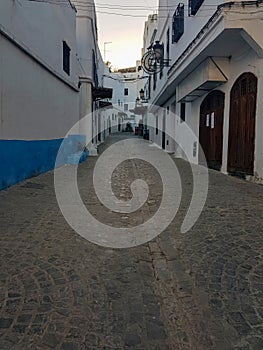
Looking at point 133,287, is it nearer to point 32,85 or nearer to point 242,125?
point 242,125

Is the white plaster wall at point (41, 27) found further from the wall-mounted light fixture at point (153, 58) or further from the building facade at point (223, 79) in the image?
the wall-mounted light fixture at point (153, 58)

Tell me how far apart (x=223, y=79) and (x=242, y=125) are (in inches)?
65.1

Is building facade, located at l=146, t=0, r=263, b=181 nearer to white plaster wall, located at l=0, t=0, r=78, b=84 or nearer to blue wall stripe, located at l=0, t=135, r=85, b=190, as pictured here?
white plaster wall, located at l=0, t=0, r=78, b=84

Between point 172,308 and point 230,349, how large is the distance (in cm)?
63

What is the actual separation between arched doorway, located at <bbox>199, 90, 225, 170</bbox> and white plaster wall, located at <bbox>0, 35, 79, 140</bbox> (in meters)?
5.18

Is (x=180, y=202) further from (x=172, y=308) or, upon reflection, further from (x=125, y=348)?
(x=125, y=348)

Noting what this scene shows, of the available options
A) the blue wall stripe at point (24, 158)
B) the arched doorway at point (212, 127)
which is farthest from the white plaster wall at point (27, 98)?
the arched doorway at point (212, 127)

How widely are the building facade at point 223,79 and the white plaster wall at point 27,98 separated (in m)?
4.33

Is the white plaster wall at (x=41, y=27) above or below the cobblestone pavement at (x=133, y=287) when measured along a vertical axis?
above

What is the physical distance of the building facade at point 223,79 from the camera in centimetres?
741

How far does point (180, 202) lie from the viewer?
660 centimetres

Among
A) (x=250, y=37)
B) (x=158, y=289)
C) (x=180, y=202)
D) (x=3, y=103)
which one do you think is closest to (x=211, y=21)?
(x=250, y=37)

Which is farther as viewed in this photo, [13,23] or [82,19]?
[82,19]

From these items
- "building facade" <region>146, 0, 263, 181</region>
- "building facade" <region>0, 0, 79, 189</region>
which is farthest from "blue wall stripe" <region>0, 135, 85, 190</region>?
"building facade" <region>146, 0, 263, 181</region>
